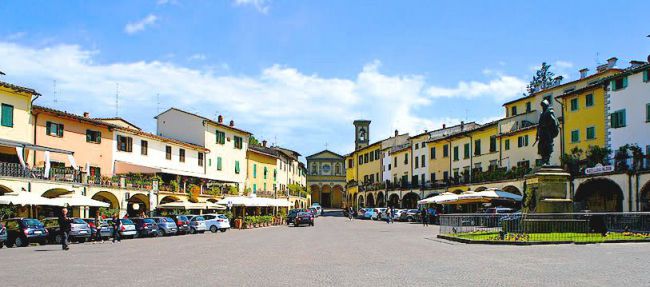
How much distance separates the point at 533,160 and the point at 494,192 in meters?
9.30

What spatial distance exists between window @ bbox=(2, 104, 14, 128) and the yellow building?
33.8 m

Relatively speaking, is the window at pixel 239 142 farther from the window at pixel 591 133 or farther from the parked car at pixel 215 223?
the window at pixel 591 133

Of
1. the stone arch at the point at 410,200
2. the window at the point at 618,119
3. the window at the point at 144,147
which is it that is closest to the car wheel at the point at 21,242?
the window at the point at 144,147

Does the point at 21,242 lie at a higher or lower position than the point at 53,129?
lower

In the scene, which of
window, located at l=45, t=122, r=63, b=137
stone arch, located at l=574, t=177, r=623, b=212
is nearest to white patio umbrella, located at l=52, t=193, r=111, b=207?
window, located at l=45, t=122, r=63, b=137

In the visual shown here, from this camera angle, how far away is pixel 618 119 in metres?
41.4

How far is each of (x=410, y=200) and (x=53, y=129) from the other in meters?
46.6

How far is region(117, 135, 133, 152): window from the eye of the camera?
45844mm

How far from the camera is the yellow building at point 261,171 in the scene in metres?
68.8

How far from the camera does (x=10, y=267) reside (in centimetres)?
1608

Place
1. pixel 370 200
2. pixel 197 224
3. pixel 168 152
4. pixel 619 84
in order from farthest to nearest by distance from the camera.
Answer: pixel 370 200 < pixel 168 152 < pixel 619 84 < pixel 197 224

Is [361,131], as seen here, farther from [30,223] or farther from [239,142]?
[30,223]

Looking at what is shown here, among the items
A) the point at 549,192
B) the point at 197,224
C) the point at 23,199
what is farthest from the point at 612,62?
the point at 23,199

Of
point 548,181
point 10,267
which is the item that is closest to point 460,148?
point 548,181
